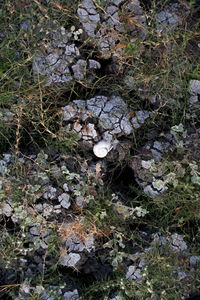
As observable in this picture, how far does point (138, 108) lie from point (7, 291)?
6.15 feet

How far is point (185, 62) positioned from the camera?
10.3 feet

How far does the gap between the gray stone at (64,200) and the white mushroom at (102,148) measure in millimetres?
421

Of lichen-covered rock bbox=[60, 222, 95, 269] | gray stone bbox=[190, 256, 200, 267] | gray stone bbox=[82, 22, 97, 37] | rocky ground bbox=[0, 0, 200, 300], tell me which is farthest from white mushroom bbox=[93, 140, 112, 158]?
gray stone bbox=[190, 256, 200, 267]

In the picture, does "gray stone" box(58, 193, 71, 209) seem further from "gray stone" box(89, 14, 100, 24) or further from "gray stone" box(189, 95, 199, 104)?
"gray stone" box(89, 14, 100, 24)

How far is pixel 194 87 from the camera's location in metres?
3.18

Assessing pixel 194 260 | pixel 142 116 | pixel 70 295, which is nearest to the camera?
pixel 70 295

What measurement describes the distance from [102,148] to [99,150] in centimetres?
3

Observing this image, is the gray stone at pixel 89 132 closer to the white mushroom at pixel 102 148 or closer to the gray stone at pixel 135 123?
the white mushroom at pixel 102 148

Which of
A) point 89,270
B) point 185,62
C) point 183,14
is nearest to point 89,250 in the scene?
point 89,270

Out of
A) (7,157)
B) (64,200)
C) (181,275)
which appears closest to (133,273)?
(181,275)

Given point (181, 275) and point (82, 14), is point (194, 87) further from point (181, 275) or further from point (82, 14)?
point (181, 275)

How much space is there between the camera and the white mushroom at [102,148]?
2.99 m

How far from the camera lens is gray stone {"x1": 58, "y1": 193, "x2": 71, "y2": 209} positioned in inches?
116

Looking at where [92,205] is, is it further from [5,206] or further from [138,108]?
[138,108]
